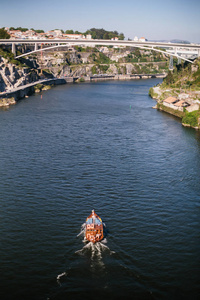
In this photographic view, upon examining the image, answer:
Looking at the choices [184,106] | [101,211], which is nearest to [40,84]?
[184,106]

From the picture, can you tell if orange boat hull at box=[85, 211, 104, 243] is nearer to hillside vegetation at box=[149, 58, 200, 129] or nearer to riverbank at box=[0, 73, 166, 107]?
hillside vegetation at box=[149, 58, 200, 129]

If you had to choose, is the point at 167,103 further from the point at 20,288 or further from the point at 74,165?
the point at 20,288

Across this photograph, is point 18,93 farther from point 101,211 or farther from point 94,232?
point 94,232

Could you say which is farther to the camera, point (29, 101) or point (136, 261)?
point (29, 101)

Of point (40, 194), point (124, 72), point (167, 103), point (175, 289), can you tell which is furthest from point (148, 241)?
point (124, 72)

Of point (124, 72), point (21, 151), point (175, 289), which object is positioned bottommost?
point (175, 289)

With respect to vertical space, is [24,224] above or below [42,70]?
below
